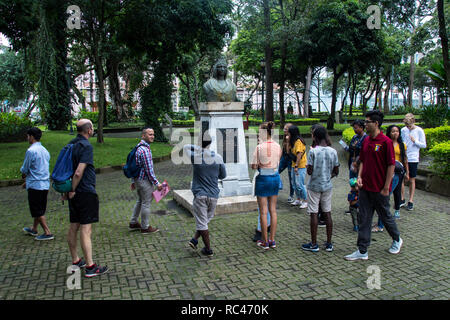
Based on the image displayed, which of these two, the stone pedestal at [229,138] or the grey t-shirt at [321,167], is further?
the stone pedestal at [229,138]

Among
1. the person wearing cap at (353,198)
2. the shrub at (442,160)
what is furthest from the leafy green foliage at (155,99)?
the person wearing cap at (353,198)

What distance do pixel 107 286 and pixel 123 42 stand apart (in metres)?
16.9

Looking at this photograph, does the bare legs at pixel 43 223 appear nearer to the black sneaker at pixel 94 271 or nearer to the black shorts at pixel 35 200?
the black shorts at pixel 35 200

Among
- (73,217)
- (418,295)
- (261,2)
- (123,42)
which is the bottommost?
(418,295)

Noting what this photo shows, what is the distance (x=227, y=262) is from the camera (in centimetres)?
498

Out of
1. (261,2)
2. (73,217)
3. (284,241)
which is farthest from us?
(261,2)

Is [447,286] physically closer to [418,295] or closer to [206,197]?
[418,295]

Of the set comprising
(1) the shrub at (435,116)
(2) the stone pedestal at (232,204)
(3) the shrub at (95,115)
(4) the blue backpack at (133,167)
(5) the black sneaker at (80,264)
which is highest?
(3) the shrub at (95,115)

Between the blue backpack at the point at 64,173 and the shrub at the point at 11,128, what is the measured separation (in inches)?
651

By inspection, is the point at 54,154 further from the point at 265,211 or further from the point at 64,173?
the point at 265,211

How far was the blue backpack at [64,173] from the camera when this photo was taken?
4.31 meters

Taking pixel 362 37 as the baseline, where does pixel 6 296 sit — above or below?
below
